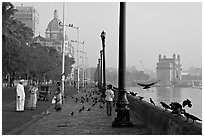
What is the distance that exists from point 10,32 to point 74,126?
31.2m

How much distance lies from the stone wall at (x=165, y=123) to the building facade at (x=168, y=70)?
119 feet

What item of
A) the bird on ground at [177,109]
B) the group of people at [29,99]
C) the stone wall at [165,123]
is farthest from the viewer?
the group of people at [29,99]

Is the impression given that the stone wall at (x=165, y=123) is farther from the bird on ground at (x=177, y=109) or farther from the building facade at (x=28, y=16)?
the building facade at (x=28, y=16)

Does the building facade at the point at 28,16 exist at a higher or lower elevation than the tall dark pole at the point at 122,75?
higher

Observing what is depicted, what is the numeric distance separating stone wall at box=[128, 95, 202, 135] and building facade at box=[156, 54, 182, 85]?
119 feet

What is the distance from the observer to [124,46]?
43.5 feet

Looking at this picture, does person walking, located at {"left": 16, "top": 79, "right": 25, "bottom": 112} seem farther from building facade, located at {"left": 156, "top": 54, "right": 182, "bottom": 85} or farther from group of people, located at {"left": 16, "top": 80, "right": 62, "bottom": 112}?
building facade, located at {"left": 156, "top": 54, "right": 182, "bottom": 85}

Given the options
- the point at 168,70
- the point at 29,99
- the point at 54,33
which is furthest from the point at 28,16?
the point at 29,99

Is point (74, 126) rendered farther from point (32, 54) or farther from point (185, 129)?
point (32, 54)

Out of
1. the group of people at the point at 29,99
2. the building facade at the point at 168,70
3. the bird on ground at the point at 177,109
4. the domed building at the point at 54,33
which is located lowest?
the group of people at the point at 29,99

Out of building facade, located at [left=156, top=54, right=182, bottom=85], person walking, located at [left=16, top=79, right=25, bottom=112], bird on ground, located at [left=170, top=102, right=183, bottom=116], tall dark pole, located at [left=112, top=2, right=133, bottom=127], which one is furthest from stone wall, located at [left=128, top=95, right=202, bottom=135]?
building facade, located at [left=156, top=54, right=182, bottom=85]

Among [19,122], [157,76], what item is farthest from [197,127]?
[157,76]

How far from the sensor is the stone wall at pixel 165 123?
25.1 feet

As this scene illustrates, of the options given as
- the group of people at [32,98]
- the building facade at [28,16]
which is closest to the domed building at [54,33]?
the building facade at [28,16]
